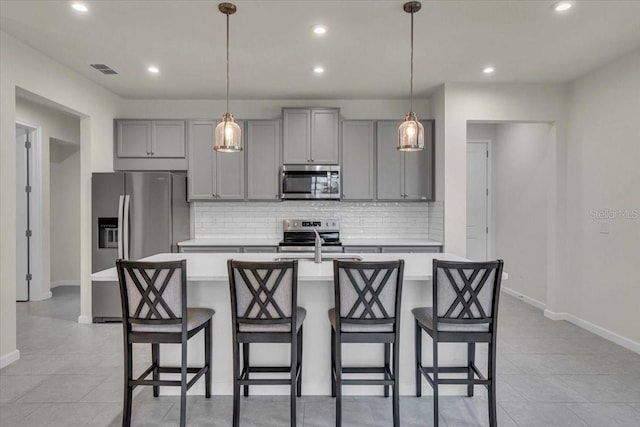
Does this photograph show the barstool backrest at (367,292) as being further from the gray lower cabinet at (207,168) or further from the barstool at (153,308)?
the gray lower cabinet at (207,168)

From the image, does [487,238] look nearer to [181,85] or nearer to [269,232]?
[269,232]

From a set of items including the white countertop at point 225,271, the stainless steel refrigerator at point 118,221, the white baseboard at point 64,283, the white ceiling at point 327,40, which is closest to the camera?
the white countertop at point 225,271

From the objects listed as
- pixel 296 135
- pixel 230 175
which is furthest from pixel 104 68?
pixel 296 135

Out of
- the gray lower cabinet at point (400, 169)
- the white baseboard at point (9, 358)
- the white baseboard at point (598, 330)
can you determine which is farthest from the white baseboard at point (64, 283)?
the white baseboard at point (598, 330)

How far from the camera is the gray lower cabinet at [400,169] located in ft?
15.8

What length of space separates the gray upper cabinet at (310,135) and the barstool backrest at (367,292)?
2786 mm

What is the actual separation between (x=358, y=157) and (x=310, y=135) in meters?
0.66

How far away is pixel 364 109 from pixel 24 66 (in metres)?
3.66

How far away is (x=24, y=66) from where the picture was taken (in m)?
3.44

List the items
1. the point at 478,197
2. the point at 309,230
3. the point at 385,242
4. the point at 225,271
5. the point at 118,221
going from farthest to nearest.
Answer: the point at 478,197, the point at 309,230, the point at 385,242, the point at 118,221, the point at 225,271

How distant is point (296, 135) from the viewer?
4.79 m

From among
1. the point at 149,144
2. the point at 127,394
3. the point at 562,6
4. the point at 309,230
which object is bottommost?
the point at 127,394

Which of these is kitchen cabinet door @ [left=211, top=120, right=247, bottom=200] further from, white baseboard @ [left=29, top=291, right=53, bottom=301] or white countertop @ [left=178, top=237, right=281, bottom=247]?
white baseboard @ [left=29, top=291, right=53, bottom=301]

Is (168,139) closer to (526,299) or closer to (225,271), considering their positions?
(225,271)
